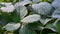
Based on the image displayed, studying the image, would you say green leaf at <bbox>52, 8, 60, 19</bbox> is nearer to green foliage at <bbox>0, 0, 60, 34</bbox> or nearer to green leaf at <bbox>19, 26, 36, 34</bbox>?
green foliage at <bbox>0, 0, 60, 34</bbox>

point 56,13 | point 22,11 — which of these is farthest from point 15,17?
point 56,13

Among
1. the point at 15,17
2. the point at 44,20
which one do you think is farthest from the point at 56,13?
the point at 15,17

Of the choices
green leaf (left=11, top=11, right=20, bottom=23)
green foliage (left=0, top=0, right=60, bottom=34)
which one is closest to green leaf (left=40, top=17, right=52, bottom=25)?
green foliage (left=0, top=0, right=60, bottom=34)

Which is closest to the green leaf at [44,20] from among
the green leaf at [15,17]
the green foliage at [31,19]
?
the green foliage at [31,19]

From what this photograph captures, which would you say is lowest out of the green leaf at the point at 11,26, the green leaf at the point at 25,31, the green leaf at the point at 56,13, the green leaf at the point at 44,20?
the green leaf at the point at 25,31

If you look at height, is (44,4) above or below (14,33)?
above

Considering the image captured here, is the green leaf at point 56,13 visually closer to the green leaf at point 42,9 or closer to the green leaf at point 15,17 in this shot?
the green leaf at point 42,9

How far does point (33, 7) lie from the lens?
68 centimetres

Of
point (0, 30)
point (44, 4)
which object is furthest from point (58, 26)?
point (0, 30)

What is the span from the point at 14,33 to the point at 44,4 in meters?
0.18

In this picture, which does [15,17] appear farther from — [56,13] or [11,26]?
→ [56,13]

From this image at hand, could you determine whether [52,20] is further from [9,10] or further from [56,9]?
[9,10]

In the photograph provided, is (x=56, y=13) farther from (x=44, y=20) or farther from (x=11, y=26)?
(x=11, y=26)

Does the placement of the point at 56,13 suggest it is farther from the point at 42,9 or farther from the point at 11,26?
the point at 11,26
